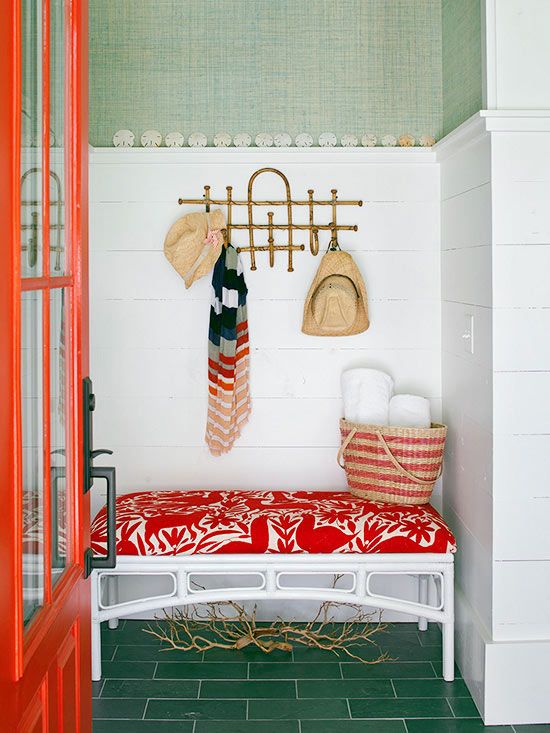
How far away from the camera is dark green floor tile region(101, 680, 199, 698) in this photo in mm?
3322

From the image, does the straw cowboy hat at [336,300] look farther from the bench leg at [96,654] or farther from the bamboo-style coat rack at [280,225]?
the bench leg at [96,654]

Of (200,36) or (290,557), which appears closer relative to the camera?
(290,557)

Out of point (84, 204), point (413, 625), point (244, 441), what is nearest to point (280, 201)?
point (244, 441)

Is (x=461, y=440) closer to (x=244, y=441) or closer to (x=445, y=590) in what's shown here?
(x=445, y=590)

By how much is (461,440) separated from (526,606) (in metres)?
0.72

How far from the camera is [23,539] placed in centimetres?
149

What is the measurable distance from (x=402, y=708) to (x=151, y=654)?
1.01 m

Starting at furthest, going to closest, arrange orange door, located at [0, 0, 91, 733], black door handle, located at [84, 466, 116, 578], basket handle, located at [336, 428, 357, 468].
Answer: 1. basket handle, located at [336, 428, 357, 468]
2. black door handle, located at [84, 466, 116, 578]
3. orange door, located at [0, 0, 91, 733]

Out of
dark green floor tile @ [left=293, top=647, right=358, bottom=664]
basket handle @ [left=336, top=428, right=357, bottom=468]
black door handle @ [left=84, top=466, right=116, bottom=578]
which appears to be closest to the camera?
black door handle @ [left=84, top=466, right=116, bottom=578]

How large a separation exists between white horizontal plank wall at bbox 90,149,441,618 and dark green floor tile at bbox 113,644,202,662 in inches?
25.6

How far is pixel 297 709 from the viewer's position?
10.5ft

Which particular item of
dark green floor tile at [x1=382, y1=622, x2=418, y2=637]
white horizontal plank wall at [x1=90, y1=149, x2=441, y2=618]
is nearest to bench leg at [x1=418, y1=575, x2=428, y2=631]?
dark green floor tile at [x1=382, y1=622, x2=418, y2=637]

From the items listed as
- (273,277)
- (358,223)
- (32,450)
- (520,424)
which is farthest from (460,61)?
(32,450)

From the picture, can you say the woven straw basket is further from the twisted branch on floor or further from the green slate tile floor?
the green slate tile floor
